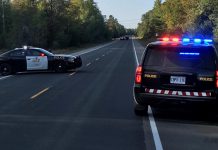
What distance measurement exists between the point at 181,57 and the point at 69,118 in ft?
8.97

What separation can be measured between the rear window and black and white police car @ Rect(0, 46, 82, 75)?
48.9 ft

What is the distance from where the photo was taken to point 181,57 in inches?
444

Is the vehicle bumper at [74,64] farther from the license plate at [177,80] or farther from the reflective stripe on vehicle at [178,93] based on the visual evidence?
the license plate at [177,80]

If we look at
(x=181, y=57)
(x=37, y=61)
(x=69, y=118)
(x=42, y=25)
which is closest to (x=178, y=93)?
(x=181, y=57)

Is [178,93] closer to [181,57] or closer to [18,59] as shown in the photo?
[181,57]

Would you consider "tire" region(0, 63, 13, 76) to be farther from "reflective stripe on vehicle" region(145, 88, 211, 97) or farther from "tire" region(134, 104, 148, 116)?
"reflective stripe on vehicle" region(145, 88, 211, 97)

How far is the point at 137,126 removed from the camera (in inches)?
416

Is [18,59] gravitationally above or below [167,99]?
below

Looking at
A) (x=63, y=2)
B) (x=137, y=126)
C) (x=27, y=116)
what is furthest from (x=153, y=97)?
(x=63, y=2)

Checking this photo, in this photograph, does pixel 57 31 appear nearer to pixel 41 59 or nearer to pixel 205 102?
pixel 41 59

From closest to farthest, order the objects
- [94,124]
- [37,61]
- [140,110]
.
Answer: [94,124]
[140,110]
[37,61]

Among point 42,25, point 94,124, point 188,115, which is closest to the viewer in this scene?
point 94,124

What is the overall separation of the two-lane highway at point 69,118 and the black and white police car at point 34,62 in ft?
23.9

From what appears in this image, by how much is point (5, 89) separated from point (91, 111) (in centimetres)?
667
